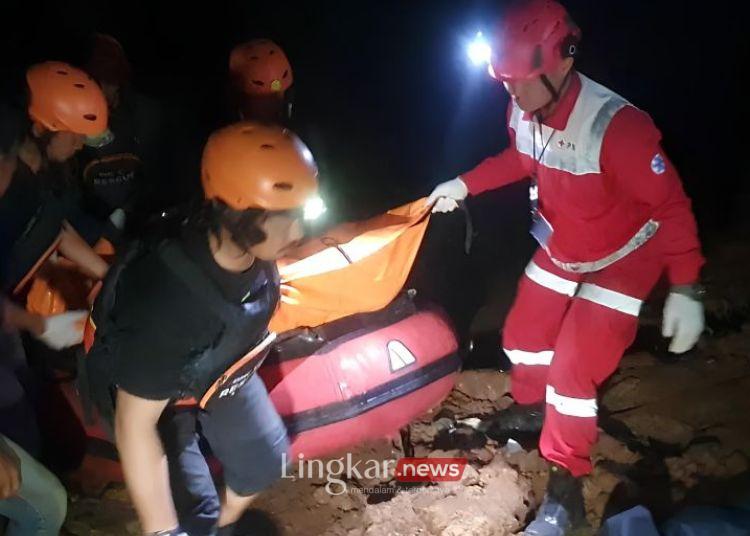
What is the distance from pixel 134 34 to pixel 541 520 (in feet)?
24.0

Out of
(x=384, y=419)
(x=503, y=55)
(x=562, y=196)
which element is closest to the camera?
(x=503, y=55)

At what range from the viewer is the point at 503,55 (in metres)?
2.31

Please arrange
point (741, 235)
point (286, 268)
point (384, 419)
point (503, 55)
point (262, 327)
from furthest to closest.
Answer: point (741, 235) → point (384, 419) → point (286, 268) → point (503, 55) → point (262, 327)

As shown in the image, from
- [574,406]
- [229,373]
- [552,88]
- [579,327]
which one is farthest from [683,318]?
[229,373]

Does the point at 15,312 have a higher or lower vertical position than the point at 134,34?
lower

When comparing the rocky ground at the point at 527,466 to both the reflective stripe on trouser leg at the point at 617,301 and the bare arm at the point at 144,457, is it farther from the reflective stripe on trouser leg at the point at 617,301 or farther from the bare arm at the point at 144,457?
the bare arm at the point at 144,457

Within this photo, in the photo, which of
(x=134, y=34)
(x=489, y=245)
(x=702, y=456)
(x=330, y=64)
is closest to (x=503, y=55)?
(x=702, y=456)

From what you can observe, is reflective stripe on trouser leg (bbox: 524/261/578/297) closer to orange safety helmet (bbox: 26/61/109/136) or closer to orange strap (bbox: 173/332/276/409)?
orange strap (bbox: 173/332/276/409)

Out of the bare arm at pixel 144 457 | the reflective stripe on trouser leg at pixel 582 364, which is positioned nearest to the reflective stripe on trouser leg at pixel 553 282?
the reflective stripe on trouser leg at pixel 582 364

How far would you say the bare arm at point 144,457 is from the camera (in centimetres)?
175

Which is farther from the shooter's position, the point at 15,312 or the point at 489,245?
the point at 489,245

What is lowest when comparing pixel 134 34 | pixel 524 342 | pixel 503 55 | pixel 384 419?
pixel 384 419

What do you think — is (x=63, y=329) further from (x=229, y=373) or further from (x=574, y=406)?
(x=574, y=406)

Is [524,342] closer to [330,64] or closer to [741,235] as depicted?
[741,235]
